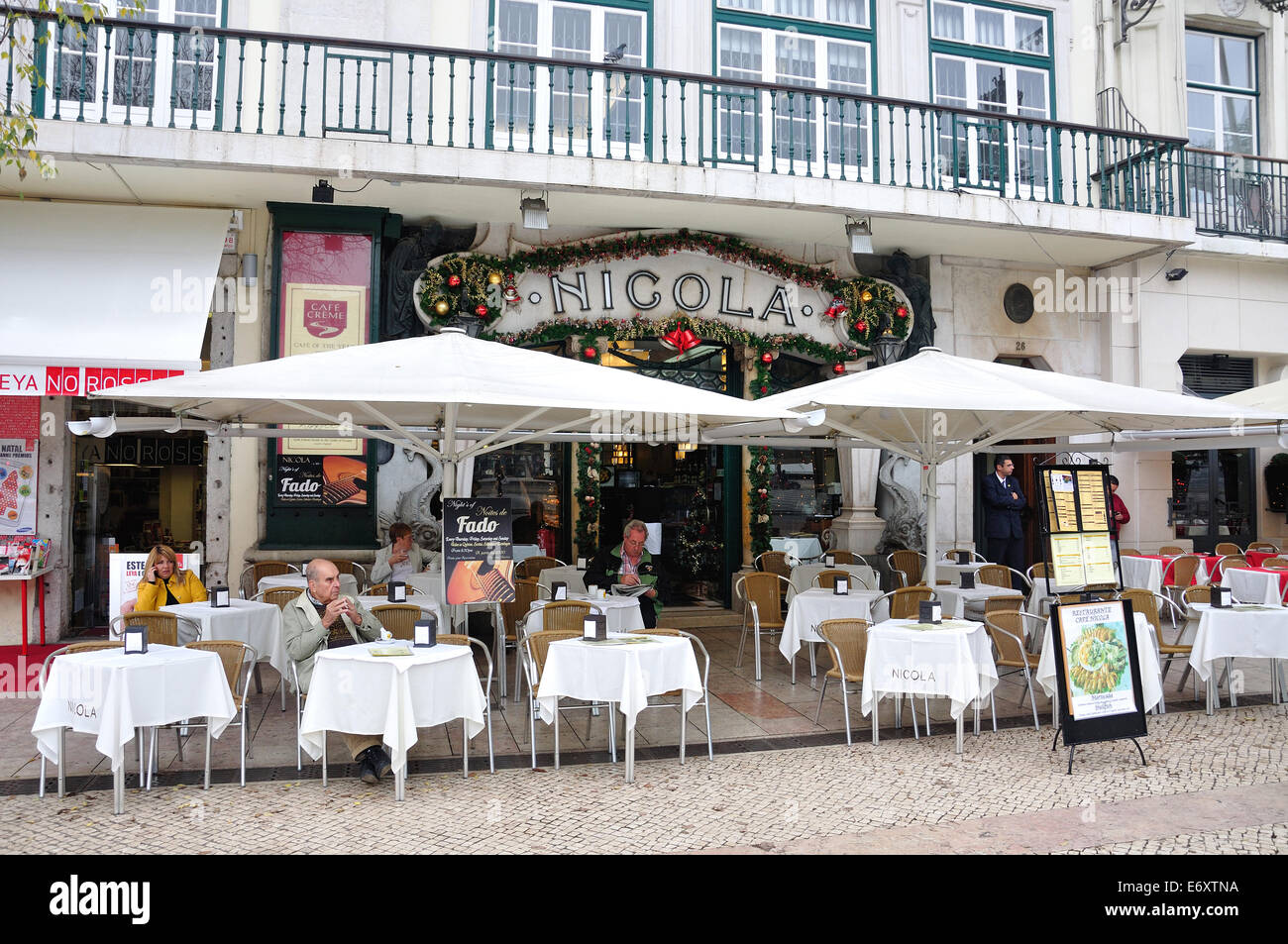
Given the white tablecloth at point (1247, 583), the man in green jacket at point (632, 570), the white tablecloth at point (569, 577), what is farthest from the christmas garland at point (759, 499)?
the white tablecloth at point (1247, 583)

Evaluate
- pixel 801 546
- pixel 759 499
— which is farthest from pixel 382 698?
pixel 801 546

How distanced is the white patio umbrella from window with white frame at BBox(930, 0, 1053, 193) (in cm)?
439

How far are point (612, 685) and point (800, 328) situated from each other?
23.2 feet

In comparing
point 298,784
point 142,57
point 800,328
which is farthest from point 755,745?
point 142,57

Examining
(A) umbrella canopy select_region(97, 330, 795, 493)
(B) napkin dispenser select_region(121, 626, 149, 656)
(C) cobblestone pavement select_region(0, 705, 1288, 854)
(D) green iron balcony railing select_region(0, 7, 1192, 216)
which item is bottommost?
(C) cobblestone pavement select_region(0, 705, 1288, 854)

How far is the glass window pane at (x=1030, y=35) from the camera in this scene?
41.1ft

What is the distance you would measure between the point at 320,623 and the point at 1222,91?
14.5m

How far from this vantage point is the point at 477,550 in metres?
6.20

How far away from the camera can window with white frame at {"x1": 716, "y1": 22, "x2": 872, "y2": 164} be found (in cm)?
1052

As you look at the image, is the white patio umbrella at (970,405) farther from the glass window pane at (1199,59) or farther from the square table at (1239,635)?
the glass window pane at (1199,59)

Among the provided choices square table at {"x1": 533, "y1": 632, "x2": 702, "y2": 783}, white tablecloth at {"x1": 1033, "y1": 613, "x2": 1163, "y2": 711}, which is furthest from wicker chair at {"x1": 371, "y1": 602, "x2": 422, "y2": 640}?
white tablecloth at {"x1": 1033, "y1": 613, "x2": 1163, "y2": 711}

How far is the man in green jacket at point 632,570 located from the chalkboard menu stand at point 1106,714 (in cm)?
319

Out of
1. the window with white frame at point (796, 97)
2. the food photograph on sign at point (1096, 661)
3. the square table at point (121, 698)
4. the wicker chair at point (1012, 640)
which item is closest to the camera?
the square table at point (121, 698)

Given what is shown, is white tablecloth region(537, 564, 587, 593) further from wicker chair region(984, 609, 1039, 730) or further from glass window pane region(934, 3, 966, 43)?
glass window pane region(934, 3, 966, 43)
